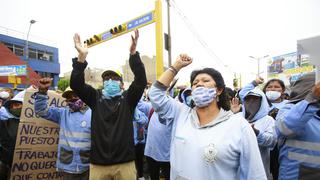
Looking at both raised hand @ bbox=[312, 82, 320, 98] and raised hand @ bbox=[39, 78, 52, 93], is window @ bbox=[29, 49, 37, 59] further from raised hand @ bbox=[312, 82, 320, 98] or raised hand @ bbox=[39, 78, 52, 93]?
raised hand @ bbox=[312, 82, 320, 98]

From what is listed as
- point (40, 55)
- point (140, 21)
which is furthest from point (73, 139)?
point (40, 55)

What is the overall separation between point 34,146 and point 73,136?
0.94 meters

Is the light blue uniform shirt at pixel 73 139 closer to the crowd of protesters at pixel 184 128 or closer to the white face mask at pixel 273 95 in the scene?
the crowd of protesters at pixel 184 128

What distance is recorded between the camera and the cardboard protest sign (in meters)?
3.69

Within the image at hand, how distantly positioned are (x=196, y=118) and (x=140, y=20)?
7.32 m

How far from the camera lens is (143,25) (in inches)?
343

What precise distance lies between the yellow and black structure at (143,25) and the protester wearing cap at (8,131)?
3.41 metres

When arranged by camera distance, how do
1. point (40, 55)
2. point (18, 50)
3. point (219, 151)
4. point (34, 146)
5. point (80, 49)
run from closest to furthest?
point (219, 151), point (80, 49), point (34, 146), point (18, 50), point (40, 55)

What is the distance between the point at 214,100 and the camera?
2.16 meters

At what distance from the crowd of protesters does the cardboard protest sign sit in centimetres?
35

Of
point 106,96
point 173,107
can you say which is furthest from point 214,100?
point 106,96

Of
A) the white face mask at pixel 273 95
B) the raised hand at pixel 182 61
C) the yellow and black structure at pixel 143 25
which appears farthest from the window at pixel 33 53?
the raised hand at pixel 182 61

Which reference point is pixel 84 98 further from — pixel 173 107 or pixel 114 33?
pixel 114 33

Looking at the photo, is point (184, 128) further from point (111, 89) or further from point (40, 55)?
point (40, 55)
